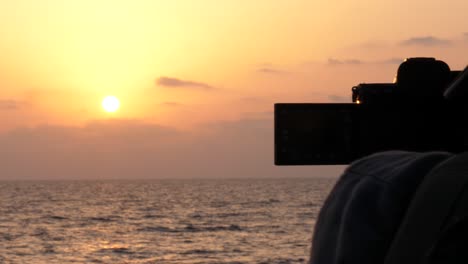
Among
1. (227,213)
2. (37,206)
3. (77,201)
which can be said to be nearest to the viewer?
(227,213)

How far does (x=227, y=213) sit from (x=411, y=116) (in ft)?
220

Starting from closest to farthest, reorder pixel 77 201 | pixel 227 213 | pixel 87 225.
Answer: pixel 87 225
pixel 227 213
pixel 77 201

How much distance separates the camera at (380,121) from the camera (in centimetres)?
183

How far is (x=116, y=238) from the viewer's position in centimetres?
4919

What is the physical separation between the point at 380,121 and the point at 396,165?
2.38 ft

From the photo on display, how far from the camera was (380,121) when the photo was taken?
182cm

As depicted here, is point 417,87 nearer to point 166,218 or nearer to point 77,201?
point 166,218

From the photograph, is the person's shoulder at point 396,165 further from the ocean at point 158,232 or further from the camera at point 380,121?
the ocean at point 158,232

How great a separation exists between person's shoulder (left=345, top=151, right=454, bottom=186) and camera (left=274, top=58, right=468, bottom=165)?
622 mm

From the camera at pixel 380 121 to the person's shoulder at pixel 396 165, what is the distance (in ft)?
2.04

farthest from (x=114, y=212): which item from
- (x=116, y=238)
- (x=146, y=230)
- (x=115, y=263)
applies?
(x=115, y=263)

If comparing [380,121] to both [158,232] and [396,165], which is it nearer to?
[396,165]

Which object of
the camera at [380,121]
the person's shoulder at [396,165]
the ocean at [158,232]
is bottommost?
the ocean at [158,232]

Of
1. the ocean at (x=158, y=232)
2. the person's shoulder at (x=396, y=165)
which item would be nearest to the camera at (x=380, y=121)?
the person's shoulder at (x=396, y=165)
